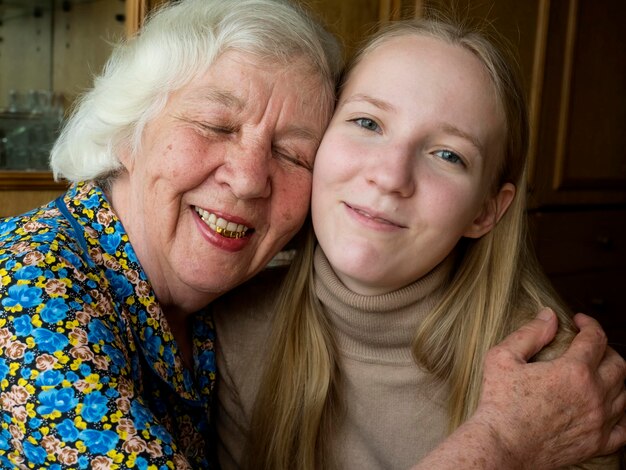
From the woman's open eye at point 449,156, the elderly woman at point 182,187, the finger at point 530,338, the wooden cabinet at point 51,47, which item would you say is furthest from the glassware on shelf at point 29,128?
the finger at point 530,338

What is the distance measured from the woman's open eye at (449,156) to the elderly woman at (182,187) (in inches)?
7.7

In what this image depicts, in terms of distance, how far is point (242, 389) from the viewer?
4.48ft

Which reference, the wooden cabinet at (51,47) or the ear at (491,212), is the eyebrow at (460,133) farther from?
the wooden cabinet at (51,47)

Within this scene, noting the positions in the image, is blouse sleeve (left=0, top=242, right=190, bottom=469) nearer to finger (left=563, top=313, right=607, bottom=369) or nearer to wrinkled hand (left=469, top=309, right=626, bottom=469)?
wrinkled hand (left=469, top=309, right=626, bottom=469)

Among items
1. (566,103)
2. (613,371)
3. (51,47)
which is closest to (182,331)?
(613,371)

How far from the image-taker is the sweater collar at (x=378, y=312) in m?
1.23

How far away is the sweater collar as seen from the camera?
1.23 meters

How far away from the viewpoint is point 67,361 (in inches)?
35.4

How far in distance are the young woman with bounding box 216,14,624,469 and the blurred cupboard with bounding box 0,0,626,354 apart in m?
0.91

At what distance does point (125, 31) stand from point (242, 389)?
986mm

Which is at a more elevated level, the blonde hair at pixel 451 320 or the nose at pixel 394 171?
the nose at pixel 394 171

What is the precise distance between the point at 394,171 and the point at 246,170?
218mm

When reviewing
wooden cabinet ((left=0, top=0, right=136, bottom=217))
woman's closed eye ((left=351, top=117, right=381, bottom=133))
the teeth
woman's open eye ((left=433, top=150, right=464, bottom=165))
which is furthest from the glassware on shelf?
woman's open eye ((left=433, top=150, right=464, bottom=165))

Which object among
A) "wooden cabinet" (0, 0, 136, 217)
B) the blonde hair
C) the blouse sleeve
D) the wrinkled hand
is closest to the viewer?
the blouse sleeve
